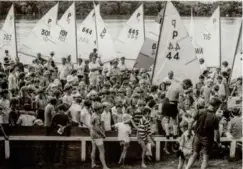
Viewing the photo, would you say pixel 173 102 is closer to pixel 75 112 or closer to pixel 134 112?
pixel 134 112

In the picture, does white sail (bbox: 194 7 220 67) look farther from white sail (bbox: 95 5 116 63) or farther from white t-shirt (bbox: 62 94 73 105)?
white t-shirt (bbox: 62 94 73 105)

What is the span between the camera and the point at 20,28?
1093 centimetres

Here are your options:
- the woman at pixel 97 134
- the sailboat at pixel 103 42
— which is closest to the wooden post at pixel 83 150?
the woman at pixel 97 134

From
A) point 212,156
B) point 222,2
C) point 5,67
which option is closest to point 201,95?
point 212,156

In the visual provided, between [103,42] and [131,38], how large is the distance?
936mm

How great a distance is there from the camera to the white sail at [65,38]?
35.6 feet

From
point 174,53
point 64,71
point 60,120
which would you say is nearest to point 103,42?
point 64,71

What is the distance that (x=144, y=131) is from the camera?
6770 millimetres

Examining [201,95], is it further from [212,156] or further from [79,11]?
[79,11]

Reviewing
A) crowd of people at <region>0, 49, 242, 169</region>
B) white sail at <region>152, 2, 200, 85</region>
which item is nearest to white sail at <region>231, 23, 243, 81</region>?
crowd of people at <region>0, 49, 242, 169</region>

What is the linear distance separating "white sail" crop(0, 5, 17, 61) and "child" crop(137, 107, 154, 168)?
327 centimetres

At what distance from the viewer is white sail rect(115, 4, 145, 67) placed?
11380 mm

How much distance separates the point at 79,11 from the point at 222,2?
3.81 m

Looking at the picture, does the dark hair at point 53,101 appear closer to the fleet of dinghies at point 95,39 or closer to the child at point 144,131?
the child at point 144,131
